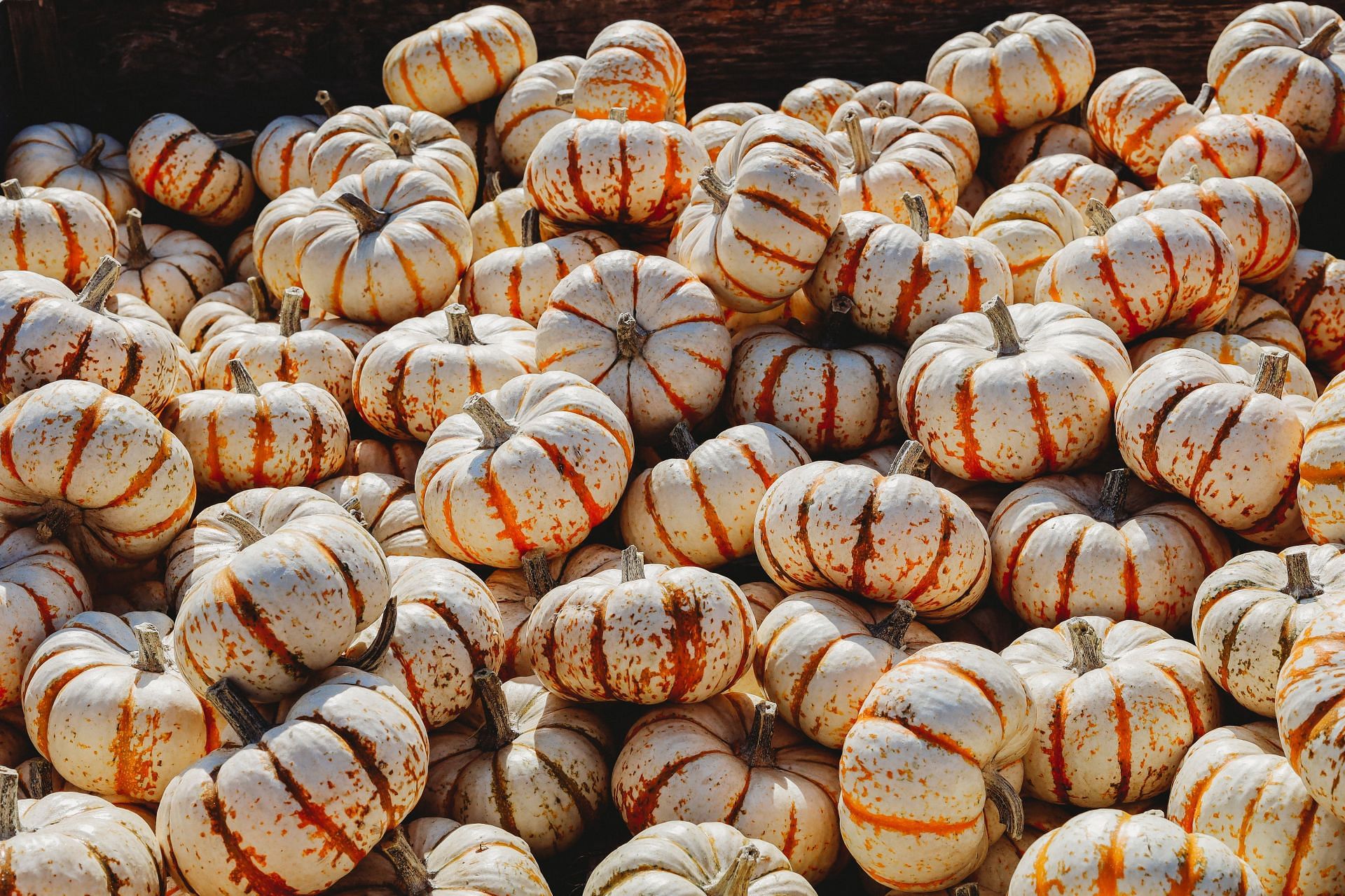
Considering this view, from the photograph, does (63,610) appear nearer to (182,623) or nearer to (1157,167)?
(182,623)

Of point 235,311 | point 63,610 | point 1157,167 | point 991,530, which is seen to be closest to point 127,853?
point 63,610

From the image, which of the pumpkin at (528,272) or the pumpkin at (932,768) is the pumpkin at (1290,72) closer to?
the pumpkin at (528,272)

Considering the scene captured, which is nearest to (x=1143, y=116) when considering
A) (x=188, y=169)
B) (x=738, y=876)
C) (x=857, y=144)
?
(x=857, y=144)

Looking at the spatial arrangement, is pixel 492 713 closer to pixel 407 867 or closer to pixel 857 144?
pixel 407 867

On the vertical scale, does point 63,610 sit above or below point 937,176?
below

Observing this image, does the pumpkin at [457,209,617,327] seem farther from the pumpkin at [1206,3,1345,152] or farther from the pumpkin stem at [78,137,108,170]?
the pumpkin at [1206,3,1345,152]

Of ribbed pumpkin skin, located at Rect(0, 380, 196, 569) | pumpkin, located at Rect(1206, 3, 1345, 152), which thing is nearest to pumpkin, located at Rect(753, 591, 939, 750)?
ribbed pumpkin skin, located at Rect(0, 380, 196, 569)

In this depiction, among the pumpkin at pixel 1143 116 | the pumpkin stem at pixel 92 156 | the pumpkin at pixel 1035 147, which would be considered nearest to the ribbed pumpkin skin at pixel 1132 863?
the pumpkin at pixel 1143 116
